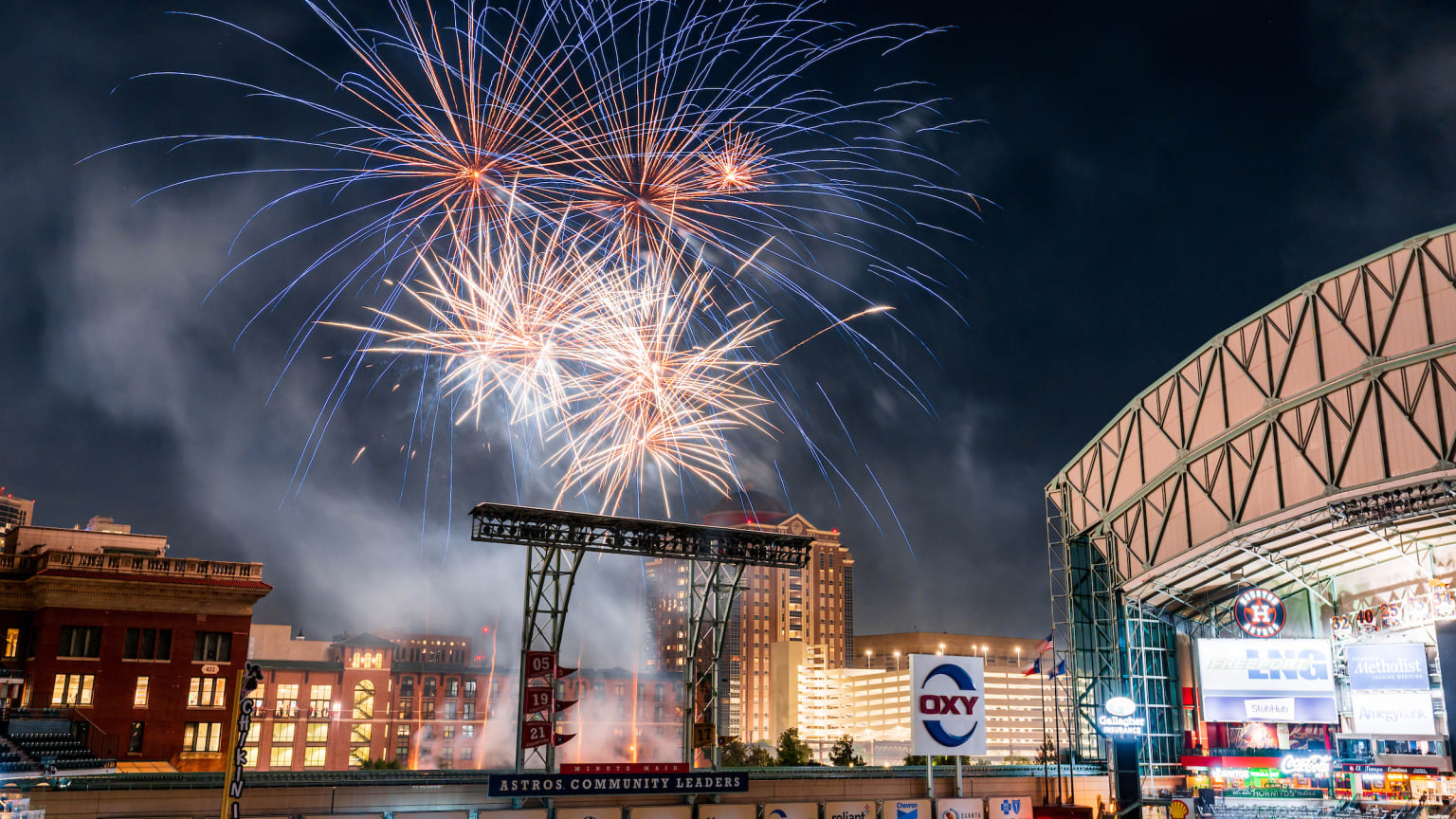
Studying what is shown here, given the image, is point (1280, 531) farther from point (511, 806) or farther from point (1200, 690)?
→ point (511, 806)

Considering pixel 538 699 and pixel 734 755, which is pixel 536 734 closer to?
pixel 538 699

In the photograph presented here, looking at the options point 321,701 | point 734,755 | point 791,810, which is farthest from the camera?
point 734,755

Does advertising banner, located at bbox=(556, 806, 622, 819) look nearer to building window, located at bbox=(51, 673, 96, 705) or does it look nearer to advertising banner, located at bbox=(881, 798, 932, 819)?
advertising banner, located at bbox=(881, 798, 932, 819)

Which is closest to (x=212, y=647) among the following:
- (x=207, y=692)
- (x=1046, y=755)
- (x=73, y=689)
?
(x=207, y=692)

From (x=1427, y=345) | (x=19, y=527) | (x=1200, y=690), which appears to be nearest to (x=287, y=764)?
(x=19, y=527)

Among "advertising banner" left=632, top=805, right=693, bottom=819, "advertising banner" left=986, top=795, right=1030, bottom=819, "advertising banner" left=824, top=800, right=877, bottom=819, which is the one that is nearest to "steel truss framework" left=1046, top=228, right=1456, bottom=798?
"advertising banner" left=986, top=795, right=1030, bottom=819

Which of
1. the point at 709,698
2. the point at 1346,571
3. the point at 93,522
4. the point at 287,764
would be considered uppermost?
the point at 93,522

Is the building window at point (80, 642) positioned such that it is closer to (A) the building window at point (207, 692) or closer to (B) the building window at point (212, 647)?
(B) the building window at point (212, 647)
